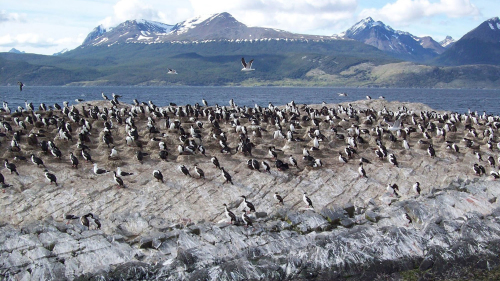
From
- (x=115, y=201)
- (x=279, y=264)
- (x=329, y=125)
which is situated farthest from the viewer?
(x=329, y=125)

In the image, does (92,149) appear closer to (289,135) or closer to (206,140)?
(206,140)

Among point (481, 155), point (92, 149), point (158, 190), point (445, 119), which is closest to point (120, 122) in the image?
point (92, 149)

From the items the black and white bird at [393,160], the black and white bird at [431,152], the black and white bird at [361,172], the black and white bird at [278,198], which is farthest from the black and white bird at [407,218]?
the black and white bird at [431,152]

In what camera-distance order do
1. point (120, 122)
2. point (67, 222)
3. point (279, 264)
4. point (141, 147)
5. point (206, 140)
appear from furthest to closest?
point (120, 122) → point (206, 140) → point (141, 147) → point (67, 222) → point (279, 264)

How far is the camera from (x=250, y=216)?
19125mm

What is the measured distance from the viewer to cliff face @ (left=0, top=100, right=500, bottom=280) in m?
16.1

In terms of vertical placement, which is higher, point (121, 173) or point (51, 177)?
point (51, 177)

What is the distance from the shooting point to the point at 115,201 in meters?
19.9

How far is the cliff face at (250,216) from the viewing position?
16.1 meters

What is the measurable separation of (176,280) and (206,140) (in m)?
13.4

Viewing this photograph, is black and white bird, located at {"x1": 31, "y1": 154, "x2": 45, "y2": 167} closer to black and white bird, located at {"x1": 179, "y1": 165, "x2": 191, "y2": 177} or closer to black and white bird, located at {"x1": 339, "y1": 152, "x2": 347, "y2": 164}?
black and white bird, located at {"x1": 179, "y1": 165, "x2": 191, "y2": 177}

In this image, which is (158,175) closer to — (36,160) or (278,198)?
(278,198)

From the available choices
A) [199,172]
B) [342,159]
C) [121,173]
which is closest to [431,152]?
[342,159]

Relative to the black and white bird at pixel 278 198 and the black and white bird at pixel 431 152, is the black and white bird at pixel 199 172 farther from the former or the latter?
the black and white bird at pixel 431 152
